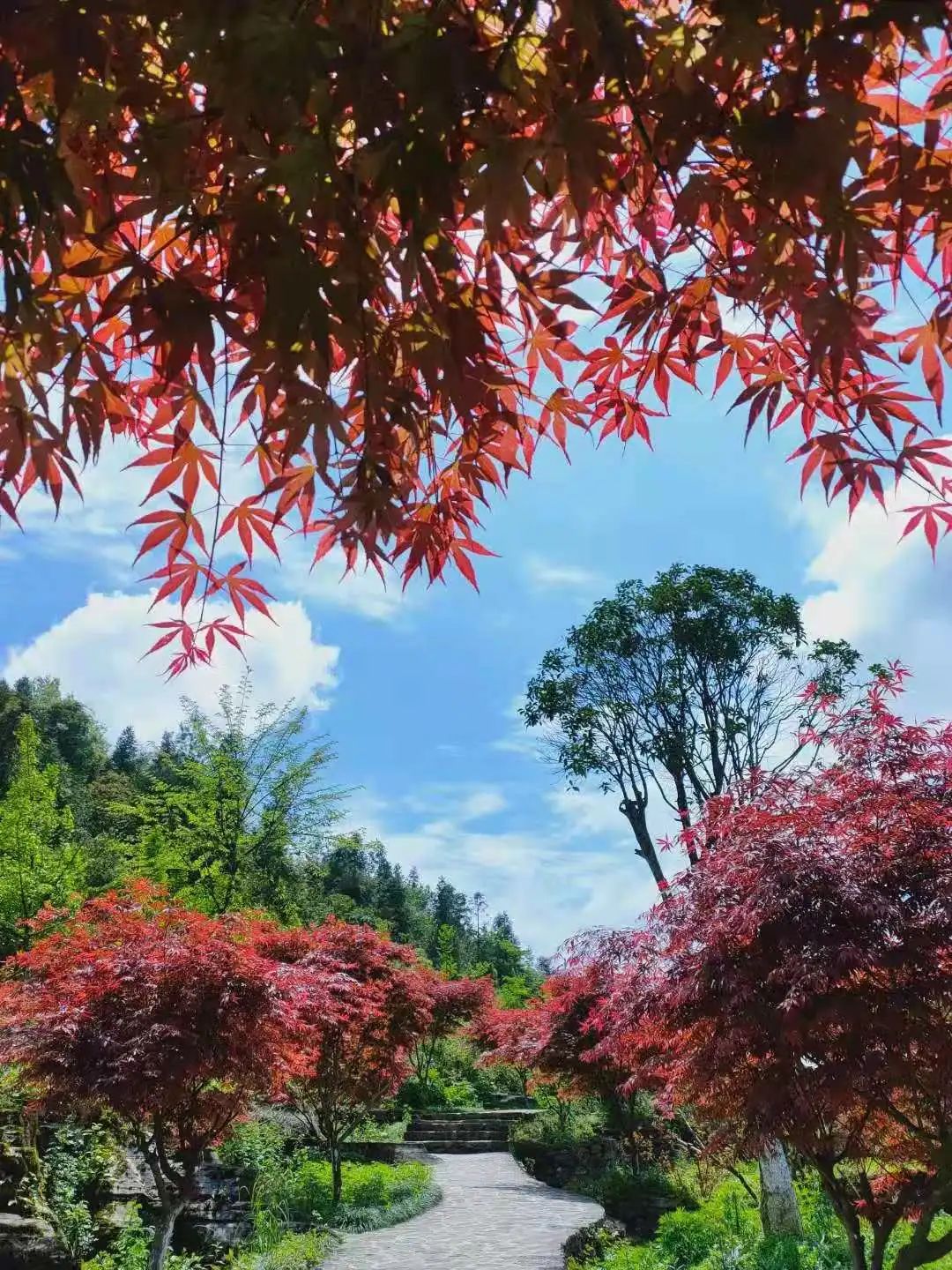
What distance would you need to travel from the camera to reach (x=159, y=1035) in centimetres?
672

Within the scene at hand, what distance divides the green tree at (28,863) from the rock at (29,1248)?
38.0ft

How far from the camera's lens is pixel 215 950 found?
7148 millimetres

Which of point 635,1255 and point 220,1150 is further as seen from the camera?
point 220,1150

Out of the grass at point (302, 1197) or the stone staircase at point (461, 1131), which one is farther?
the stone staircase at point (461, 1131)

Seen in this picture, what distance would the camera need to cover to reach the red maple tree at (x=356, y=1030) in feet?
40.1

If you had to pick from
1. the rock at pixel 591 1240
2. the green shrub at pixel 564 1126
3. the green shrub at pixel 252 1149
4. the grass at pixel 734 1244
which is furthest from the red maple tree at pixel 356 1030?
the green shrub at pixel 564 1126

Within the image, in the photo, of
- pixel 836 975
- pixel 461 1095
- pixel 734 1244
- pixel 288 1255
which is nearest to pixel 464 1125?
pixel 461 1095

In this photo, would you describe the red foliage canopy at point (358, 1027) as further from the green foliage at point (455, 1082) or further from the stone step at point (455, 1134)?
the green foliage at point (455, 1082)

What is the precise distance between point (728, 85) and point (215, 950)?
6.98 metres

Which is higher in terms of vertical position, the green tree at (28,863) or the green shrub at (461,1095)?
the green tree at (28,863)

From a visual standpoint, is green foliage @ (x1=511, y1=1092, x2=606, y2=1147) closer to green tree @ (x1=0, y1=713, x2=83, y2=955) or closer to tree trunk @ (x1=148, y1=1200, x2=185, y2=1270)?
green tree @ (x1=0, y1=713, x2=83, y2=955)

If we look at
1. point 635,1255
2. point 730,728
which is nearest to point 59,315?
point 635,1255

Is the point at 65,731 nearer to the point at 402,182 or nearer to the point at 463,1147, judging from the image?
the point at 463,1147

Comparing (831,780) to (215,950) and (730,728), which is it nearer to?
(215,950)
